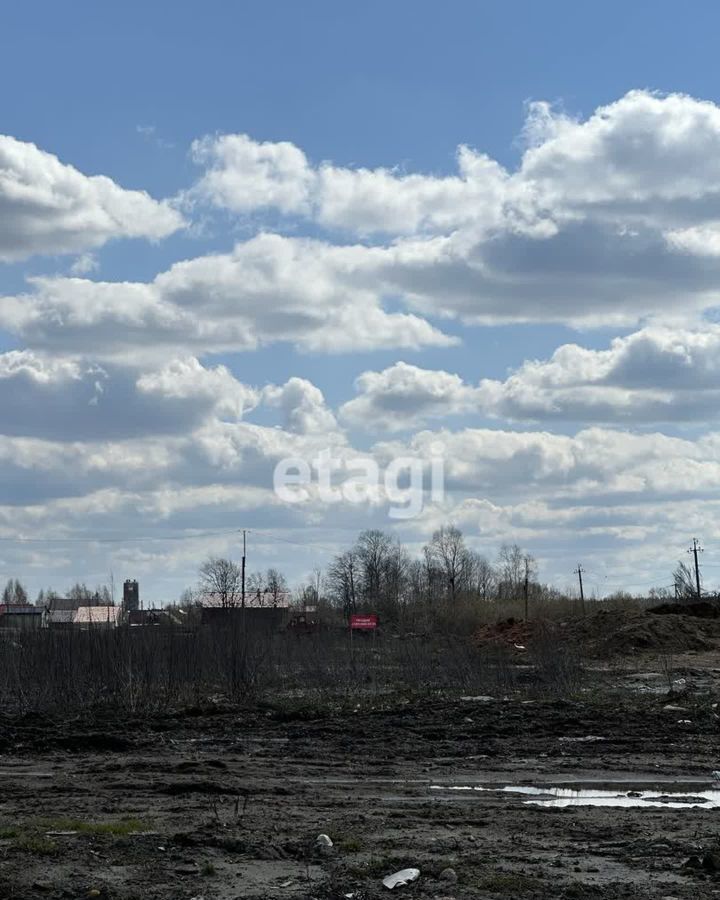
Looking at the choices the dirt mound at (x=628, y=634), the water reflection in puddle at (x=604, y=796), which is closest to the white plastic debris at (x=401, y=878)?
the water reflection in puddle at (x=604, y=796)

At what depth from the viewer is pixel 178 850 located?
961 cm

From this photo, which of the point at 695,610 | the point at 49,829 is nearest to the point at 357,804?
the point at 49,829

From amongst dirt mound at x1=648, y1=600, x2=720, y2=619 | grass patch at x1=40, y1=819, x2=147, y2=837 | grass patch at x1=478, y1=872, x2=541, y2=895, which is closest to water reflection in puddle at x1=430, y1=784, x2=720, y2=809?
grass patch at x1=478, y1=872, x2=541, y2=895

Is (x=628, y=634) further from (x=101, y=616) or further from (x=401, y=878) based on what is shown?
(x=401, y=878)

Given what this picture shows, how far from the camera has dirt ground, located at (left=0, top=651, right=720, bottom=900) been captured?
8.68m

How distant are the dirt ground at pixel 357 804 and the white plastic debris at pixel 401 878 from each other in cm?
7

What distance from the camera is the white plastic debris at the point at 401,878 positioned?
8422 mm

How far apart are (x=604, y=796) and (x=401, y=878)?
220 inches

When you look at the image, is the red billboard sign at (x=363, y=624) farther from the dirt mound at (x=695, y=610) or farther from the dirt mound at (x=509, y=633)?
the dirt mound at (x=695, y=610)

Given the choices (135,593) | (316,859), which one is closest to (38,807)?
(316,859)

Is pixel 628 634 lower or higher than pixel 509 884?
higher

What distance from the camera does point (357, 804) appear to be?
12.6 metres

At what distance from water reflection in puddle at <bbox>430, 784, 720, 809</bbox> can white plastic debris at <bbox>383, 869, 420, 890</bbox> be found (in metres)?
4.06

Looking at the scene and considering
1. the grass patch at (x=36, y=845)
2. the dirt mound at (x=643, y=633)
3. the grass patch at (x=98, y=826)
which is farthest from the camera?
the dirt mound at (x=643, y=633)
